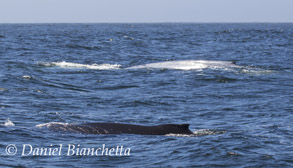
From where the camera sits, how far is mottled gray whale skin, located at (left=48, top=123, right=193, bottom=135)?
1266 cm

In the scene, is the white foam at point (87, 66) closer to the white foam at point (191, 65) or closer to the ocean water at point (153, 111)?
the ocean water at point (153, 111)

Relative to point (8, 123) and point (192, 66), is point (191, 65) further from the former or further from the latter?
point (8, 123)

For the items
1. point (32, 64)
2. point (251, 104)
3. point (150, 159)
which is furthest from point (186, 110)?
point (32, 64)

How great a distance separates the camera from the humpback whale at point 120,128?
12.7 meters

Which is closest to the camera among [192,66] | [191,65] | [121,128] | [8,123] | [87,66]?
[121,128]

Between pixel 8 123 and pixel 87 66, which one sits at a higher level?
pixel 8 123

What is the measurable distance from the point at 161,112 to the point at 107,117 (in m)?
1.82

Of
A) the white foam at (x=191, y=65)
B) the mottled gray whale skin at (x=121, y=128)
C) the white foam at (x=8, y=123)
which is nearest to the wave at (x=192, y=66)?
the white foam at (x=191, y=65)

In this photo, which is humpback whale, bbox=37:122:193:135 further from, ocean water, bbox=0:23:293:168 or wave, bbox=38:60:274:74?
wave, bbox=38:60:274:74

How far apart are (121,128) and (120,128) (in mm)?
22

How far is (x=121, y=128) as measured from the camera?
12977 mm

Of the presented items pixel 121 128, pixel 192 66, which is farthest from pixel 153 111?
pixel 192 66

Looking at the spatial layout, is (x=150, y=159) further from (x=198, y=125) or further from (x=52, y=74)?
(x=52, y=74)

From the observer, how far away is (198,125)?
14.6 meters
